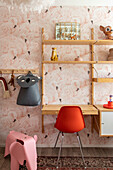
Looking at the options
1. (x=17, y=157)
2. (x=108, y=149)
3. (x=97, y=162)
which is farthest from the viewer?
(x=108, y=149)

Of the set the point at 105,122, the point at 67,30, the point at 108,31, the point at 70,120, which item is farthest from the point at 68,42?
the point at 105,122

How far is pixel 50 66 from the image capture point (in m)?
3.07

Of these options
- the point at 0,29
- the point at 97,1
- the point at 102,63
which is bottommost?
the point at 102,63

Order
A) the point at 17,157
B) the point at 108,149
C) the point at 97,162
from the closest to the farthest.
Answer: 1. the point at 17,157
2. the point at 97,162
3. the point at 108,149

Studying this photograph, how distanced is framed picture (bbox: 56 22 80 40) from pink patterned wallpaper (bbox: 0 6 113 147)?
0.13m

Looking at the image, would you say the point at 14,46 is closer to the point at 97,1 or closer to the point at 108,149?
the point at 97,1

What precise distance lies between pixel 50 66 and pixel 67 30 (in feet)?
2.29

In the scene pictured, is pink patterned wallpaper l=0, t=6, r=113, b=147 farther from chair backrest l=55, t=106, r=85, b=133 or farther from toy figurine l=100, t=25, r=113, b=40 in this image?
chair backrest l=55, t=106, r=85, b=133

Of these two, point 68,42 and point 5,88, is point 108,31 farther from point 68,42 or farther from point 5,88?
point 5,88

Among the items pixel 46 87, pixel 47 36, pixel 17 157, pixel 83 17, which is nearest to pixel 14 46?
pixel 47 36

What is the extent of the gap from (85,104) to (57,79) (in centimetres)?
69

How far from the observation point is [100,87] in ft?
10.1

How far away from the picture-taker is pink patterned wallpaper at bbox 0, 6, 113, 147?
3.06m

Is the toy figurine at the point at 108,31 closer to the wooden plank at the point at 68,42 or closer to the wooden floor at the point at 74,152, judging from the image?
the wooden plank at the point at 68,42
